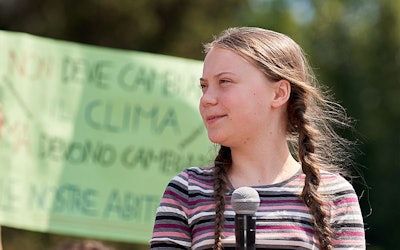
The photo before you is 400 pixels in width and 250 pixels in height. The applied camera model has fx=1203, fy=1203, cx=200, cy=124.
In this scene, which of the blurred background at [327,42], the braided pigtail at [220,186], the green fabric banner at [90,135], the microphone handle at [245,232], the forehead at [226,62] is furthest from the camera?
the blurred background at [327,42]

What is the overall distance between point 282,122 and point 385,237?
45.9 ft

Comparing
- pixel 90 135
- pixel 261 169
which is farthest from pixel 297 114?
pixel 90 135

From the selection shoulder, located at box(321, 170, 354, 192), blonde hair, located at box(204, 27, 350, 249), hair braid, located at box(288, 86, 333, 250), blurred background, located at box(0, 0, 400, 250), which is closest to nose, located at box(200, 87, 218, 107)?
blonde hair, located at box(204, 27, 350, 249)

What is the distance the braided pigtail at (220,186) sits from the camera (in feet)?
10.9

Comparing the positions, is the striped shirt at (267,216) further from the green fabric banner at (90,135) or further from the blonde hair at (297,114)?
the green fabric banner at (90,135)

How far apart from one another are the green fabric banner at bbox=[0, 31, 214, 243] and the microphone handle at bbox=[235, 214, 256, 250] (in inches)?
143

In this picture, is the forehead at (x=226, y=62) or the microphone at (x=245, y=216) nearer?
the microphone at (x=245, y=216)

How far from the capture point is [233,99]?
Result: 3.38 m

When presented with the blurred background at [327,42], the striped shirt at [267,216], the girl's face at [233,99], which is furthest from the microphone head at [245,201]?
the blurred background at [327,42]

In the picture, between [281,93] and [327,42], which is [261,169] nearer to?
[281,93]

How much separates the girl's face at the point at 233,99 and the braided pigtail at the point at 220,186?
86mm

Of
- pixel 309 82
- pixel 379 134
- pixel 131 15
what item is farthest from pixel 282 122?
pixel 379 134

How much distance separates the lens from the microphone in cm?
303

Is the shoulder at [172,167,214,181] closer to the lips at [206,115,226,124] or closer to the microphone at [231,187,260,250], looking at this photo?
the lips at [206,115,226,124]
